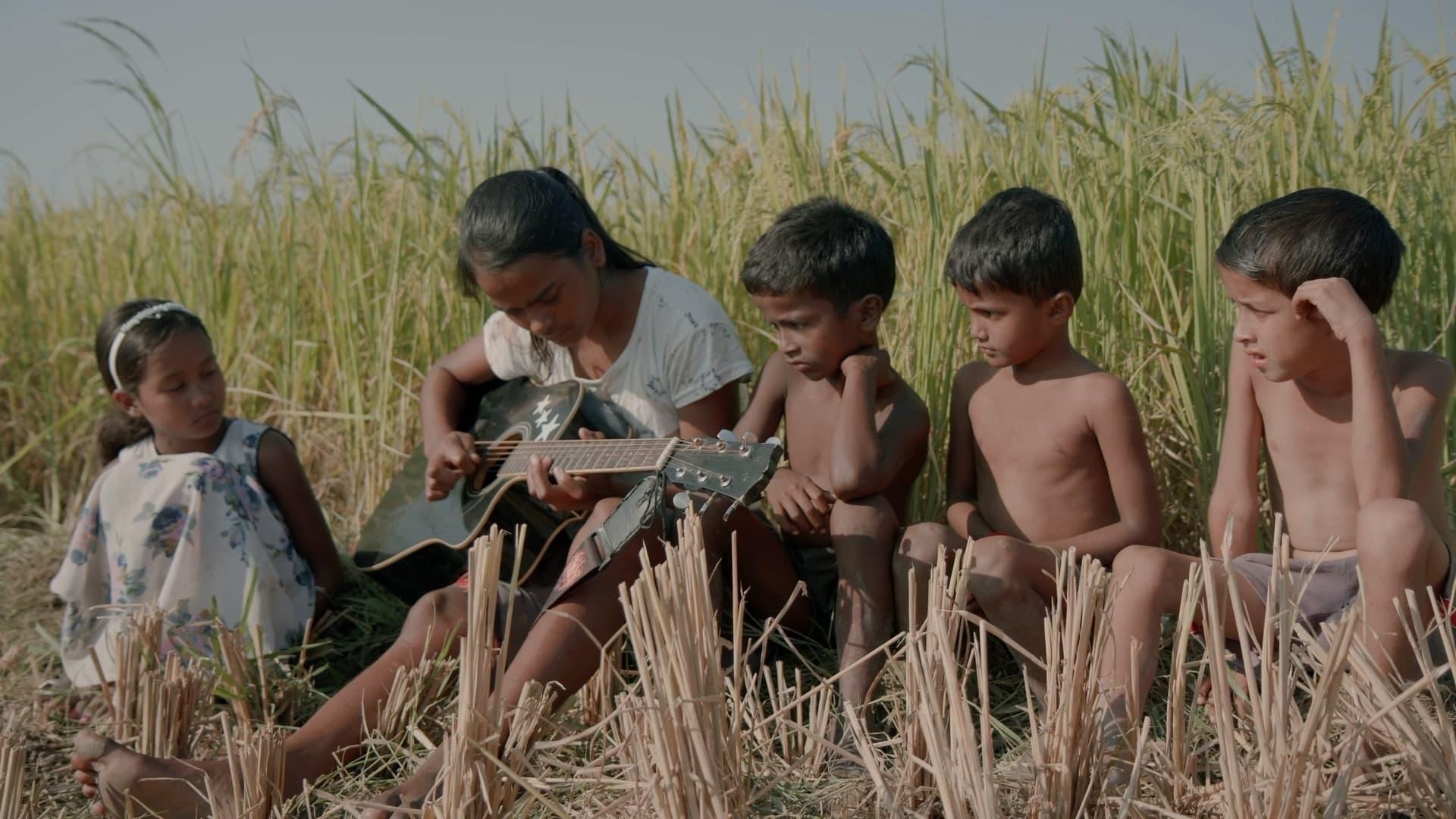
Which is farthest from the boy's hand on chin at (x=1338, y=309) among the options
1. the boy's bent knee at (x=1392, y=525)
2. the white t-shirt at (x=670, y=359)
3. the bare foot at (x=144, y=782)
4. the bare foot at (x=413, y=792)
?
the bare foot at (x=144, y=782)

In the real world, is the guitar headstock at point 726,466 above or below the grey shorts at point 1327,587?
above

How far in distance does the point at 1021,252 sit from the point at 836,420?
52 cm

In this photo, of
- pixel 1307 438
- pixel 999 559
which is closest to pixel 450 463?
pixel 999 559

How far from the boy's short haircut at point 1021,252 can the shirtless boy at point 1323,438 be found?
0.29m

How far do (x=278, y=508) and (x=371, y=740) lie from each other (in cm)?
98

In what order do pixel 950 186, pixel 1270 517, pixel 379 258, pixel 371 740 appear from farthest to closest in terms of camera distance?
pixel 379 258 < pixel 950 186 < pixel 1270 517 < pixel 371 740

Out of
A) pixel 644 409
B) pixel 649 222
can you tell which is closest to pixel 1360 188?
pixel 644 409

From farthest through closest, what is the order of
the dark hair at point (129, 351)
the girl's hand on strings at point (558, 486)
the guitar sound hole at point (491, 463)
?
1. the dark hair at point (129, 351)
2. the guitar sound hole at point (491, 463)
3. the girl's hand on strings at point (558, 486)

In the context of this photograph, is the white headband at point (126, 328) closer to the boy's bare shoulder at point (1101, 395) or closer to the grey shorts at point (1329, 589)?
the boy's bare shoulder at point (1101, 395)

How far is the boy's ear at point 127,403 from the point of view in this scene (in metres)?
3.10

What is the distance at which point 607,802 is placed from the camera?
1901 millimetres

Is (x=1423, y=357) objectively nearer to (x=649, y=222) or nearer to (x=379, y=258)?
(x=649, y=222)

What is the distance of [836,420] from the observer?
262 centimetres

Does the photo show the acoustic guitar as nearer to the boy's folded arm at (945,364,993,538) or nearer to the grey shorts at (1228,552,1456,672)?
the boy's folded arm at (945,364,993,538)
